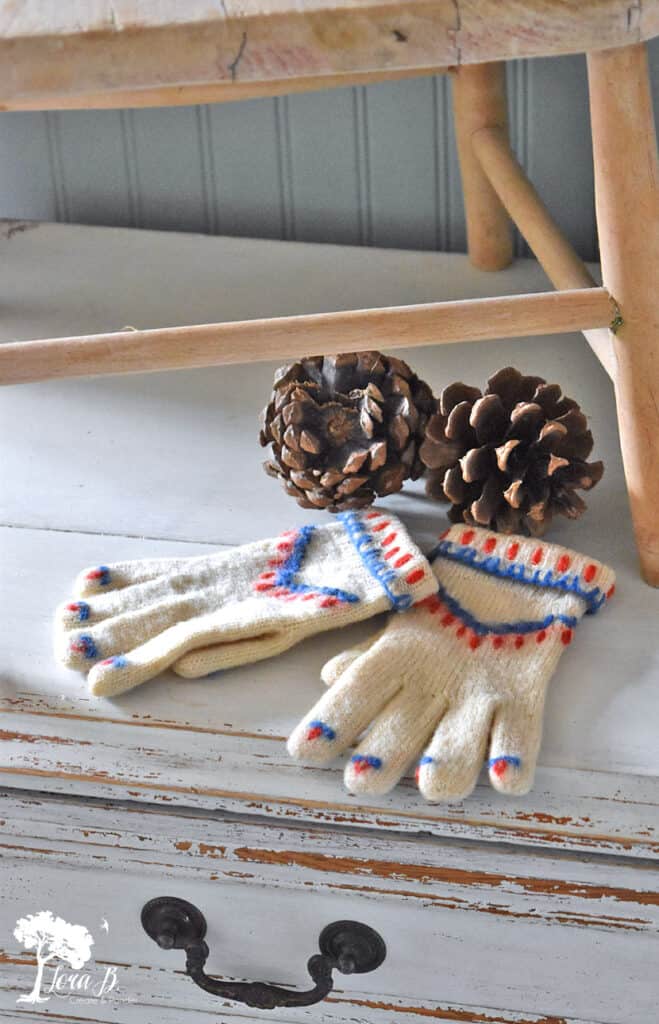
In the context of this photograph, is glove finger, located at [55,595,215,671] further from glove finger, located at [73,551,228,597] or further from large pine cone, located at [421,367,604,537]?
large pine cone, located at [421,367,604,537]

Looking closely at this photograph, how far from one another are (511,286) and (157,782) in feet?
1.84

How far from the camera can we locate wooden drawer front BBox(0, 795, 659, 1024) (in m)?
0.58

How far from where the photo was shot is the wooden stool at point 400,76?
503mm

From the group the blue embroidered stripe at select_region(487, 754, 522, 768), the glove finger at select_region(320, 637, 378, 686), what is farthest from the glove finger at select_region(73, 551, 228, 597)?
the blue embroidered stripe at select_region(487, 754, 522, 768)

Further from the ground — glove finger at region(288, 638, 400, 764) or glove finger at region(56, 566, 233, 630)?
glove finger at region(56, 566, 233, 630)

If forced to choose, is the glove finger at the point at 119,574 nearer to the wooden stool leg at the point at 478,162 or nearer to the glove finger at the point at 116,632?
the glove finger at the point at 116,632

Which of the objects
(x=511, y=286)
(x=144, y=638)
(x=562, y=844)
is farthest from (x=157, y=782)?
(x=511, y=286)

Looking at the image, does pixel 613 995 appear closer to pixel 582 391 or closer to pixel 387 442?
Result: pixel 387 442

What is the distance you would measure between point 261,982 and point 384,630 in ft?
0.66

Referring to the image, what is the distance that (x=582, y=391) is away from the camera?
2.84 feet

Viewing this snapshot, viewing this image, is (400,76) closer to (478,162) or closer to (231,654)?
(478,162)

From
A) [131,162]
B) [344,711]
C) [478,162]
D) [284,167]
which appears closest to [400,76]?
[478,162]

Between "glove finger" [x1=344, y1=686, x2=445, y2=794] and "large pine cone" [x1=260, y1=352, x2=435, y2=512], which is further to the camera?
"large pine cone" [x1=260, y1=352, x2=435, y2=512]

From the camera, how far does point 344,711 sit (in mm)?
573
